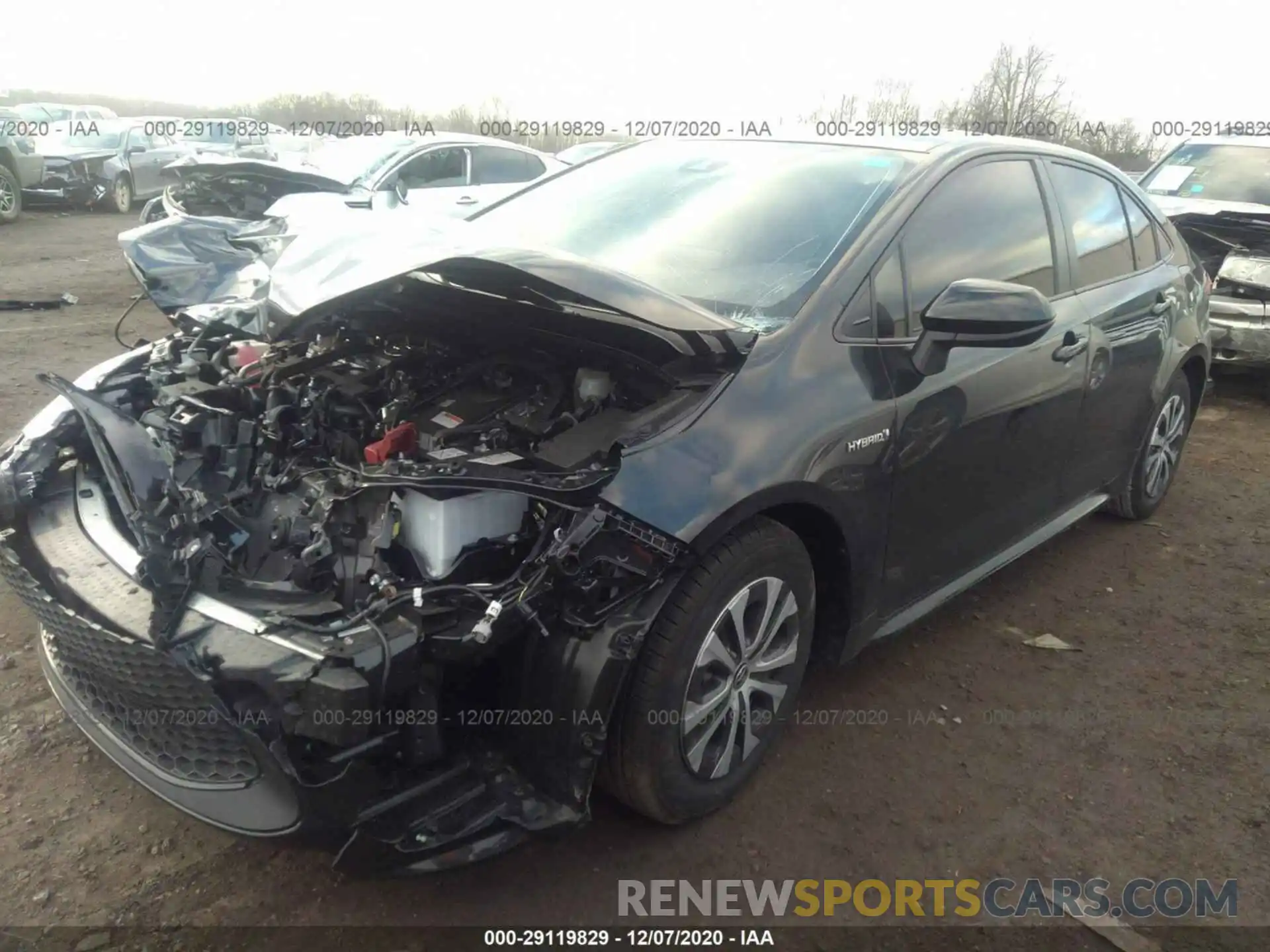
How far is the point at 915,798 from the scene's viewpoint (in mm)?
2689

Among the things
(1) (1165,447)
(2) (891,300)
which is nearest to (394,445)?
(2) (891,300)

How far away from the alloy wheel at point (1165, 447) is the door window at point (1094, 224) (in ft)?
3.12

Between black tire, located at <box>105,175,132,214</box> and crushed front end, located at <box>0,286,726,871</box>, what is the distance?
1658 cm

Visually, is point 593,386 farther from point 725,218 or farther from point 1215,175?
point 1215,175

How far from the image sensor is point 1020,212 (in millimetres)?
3240

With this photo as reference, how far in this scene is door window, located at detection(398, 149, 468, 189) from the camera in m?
9.74

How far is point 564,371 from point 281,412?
0.80 metres

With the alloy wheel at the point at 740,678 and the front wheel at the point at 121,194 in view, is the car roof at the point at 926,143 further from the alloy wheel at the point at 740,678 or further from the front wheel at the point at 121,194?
the front wheel at the point at 121,194

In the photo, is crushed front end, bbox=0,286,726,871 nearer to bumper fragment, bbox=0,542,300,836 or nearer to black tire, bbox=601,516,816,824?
bumper fragment, bbox=0,542,300,836

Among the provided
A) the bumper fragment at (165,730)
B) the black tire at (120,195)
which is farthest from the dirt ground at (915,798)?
the black tire at (120,195)

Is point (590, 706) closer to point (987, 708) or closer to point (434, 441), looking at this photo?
point (434, 441)

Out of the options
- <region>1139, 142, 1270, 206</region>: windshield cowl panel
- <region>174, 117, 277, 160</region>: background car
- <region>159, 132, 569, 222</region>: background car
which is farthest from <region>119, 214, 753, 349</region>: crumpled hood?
<region>174, 117, 277, 160</region>: background car

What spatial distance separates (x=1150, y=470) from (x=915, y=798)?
8.73ft

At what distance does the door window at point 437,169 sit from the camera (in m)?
9.74
